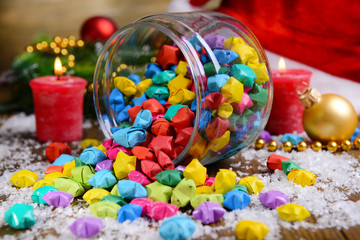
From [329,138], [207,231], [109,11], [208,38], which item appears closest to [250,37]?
[208,38]

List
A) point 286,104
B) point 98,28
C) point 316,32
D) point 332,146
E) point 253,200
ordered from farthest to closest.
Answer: point 98,28
point 316,32
point 286,104
point 332,146
point 253,200

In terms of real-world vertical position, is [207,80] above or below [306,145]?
above

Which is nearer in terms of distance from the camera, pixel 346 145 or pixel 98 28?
pixel 346 145

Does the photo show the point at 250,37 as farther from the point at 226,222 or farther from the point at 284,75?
the point at 226,222

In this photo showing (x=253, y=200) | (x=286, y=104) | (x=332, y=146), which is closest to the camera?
(x=253, y=200)

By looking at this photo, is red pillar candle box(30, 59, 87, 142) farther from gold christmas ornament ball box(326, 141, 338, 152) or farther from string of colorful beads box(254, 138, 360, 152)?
gold christmas ornament ball box(326, 141, 338, 152)

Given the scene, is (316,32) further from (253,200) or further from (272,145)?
(253,200)

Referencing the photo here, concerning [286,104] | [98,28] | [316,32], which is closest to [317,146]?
[286,104]
